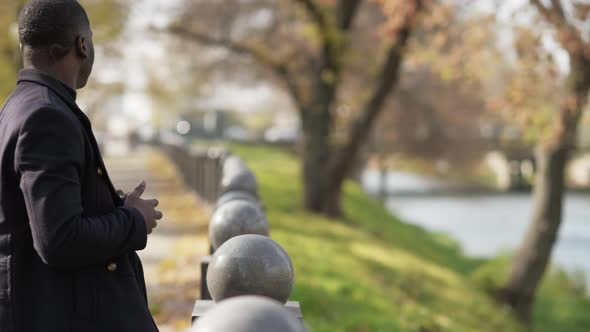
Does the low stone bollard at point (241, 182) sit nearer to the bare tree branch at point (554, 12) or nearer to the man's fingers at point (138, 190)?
the man's fingers at point (138, 190)

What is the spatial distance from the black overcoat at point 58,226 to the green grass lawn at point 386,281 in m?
4.30

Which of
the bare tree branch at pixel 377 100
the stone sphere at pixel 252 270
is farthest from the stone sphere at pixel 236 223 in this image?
the bare tree branch at pixel 377 100

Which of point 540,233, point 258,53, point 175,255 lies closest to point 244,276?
point 175,255

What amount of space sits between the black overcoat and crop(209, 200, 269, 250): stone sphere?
2070mm

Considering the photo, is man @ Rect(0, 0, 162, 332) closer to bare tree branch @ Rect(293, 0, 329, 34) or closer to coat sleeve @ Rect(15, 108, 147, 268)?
coat sleeve @ Rect(15, 108, 147, 268)

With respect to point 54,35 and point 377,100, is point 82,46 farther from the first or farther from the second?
point 377,100

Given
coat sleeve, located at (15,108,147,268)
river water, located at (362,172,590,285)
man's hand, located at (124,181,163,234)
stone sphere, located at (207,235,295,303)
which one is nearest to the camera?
coat sleeve, located at (15,108,147,268)

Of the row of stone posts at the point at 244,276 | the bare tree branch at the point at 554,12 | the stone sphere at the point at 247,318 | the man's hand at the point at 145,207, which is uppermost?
the bare tree branch at the point at 554,12

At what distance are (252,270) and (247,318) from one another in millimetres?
1358

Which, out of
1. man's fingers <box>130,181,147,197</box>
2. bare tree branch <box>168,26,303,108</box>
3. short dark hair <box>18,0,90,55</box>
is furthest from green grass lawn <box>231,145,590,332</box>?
short dark hair <box>18,0,90,55</box>

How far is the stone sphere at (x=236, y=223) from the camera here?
4668 millimetres

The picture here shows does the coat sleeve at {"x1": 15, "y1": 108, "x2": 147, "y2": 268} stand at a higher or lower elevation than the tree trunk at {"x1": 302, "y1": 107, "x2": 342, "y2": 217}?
higher

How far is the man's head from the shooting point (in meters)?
2.44

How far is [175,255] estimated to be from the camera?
1009 cm
